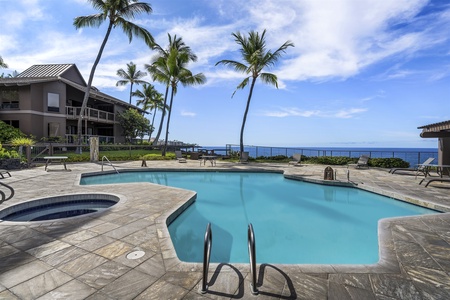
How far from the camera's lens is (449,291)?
2348mm

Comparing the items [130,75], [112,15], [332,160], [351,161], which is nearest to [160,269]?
[332,160]

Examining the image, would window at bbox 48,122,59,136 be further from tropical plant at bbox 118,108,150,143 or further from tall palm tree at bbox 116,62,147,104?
tall palm tree at bbox 116,62,147,104

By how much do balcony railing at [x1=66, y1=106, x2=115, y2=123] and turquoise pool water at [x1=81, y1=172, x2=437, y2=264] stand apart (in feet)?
42.6

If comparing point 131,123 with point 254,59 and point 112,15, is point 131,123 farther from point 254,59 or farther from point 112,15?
point 254,59

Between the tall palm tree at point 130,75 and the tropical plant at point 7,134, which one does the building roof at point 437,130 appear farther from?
the tall palm tree at point 130,75

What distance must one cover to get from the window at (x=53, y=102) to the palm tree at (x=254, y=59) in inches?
537

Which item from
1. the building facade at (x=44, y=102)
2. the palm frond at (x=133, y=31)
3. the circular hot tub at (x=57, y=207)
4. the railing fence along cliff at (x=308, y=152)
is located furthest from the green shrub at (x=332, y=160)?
the building facade at (x=44, y=102)

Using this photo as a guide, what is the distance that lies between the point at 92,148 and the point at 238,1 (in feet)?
40.3

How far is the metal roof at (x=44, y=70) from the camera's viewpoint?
2111 cm

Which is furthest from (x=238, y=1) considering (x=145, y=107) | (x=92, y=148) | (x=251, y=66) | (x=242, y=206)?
(x=145, y=107)

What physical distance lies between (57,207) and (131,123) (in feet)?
67.1

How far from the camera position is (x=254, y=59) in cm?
1605

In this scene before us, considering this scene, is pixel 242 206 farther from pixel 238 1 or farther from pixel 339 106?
pixel 339 106

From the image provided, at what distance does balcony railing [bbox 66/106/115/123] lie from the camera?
20406mm
